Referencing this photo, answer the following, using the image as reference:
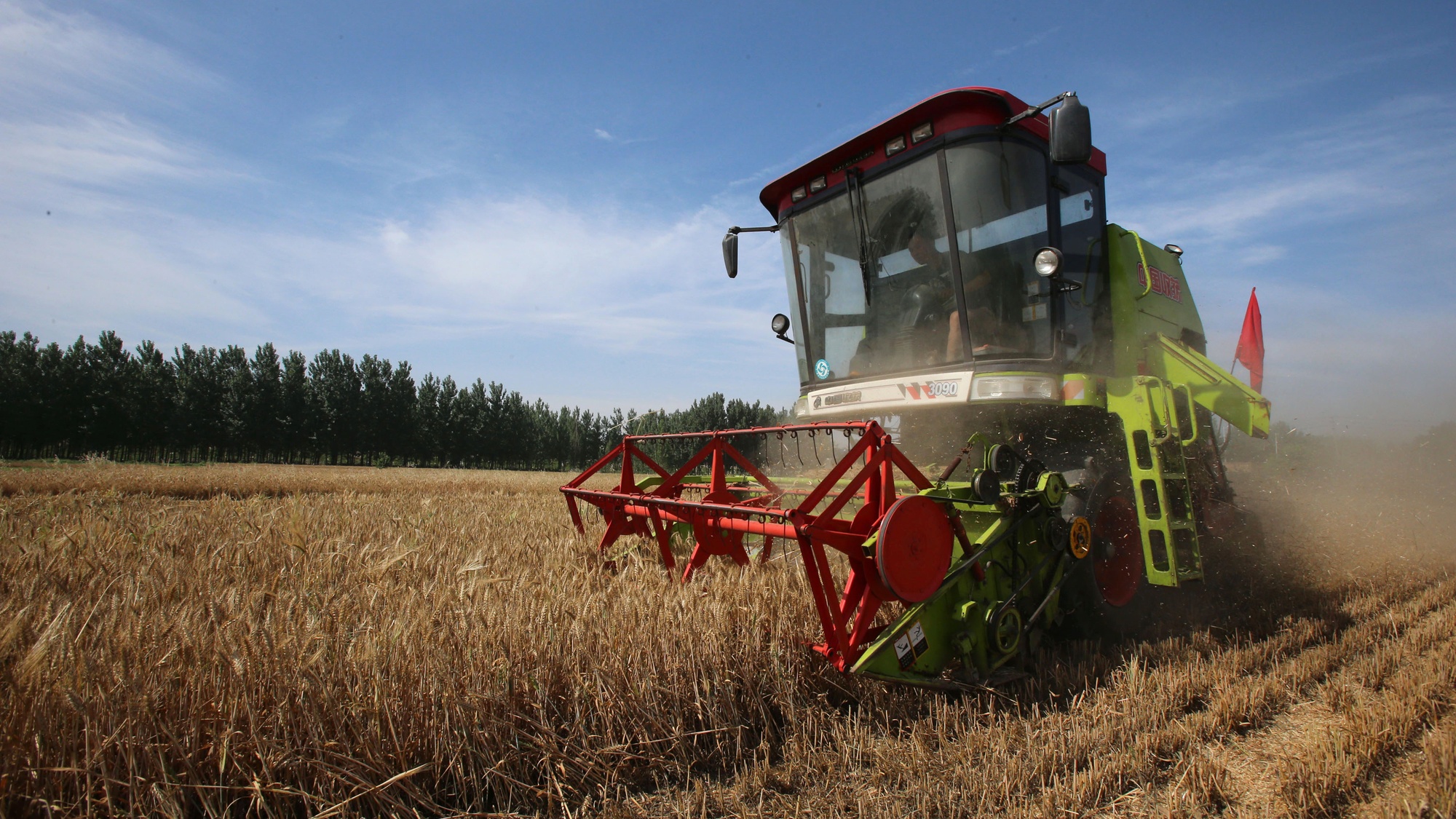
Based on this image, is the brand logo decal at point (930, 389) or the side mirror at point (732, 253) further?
the side mirror at point (732, 253)

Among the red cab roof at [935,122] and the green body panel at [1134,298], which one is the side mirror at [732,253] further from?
the green body panel at [1134,298]

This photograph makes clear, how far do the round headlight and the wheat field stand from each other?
1.93 metres

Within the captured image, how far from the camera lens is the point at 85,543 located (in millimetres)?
3203

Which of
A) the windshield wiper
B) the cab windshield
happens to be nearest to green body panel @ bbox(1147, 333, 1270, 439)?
the cab windshield

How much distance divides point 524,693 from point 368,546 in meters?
2.07

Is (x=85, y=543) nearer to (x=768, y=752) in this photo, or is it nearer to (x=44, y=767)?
(x=44, y=767)

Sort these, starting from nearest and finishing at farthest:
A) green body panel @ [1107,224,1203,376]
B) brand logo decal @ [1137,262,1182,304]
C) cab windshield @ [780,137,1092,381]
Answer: cab windshield @ [780,137,1092,381]
green body panel @ [1107,224,1203,376]
brand logo decal @ [1137,262,1182,304]

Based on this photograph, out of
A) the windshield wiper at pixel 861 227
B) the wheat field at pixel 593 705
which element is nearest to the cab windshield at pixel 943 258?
the windshield wiper at pixel 861 227

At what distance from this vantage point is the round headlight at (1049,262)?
143 inches

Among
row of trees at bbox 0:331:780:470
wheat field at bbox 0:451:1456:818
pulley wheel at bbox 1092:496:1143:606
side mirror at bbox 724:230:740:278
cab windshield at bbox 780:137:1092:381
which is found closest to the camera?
wheat field at bbox 0:451:1456:818

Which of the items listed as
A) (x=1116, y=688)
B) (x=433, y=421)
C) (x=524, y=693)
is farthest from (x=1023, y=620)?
(x=433, y=421)

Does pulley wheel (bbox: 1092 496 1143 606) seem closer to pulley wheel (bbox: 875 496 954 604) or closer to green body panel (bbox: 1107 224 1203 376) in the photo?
green body panel (bbox: 1107 224 1203 376)

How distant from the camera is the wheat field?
172 cm

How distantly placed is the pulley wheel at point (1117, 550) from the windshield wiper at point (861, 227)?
72.9 inches
